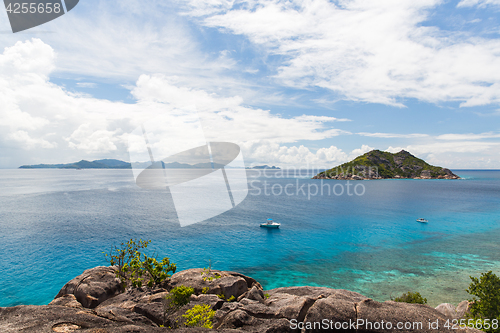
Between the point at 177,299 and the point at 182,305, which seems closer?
the point at 177,299

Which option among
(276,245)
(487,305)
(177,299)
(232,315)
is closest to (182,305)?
(177,299)

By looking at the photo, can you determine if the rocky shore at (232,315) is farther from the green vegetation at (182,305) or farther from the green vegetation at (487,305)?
the green vegetation at (487,305)

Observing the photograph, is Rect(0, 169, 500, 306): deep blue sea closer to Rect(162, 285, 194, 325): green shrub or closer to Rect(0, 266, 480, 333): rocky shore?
Rect(0, 266, 480, 333): rocky shore

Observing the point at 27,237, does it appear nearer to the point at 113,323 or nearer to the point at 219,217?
the point at 219,217

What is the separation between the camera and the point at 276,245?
64.1 meters

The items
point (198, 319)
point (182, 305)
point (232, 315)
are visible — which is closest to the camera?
point (198, 319)

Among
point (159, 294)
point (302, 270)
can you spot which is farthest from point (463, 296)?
point (159, 294)

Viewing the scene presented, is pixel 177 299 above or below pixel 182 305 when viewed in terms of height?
above

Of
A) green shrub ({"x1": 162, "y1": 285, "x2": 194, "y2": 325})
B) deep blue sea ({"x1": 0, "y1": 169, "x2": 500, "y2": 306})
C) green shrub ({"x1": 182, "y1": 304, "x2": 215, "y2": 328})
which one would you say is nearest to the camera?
green shrub ({"x1": 182, "y1": 304, "x2": 215, "y2": 328})

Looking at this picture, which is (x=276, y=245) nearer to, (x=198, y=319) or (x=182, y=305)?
(x=182, y=305)

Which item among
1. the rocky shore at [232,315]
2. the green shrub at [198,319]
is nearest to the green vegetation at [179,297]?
the rocky shore at [232,315]

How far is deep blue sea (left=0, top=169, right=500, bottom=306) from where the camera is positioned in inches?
1742

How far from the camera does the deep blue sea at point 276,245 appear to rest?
44250mm

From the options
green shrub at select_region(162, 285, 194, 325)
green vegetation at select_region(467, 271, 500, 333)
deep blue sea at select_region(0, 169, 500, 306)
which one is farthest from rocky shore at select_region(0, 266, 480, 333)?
deep blue sea at select_region(0, 169, 500, 306)
